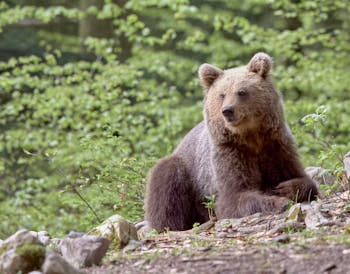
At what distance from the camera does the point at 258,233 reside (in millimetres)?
4312

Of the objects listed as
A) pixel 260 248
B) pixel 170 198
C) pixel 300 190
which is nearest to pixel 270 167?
pixel 300 190

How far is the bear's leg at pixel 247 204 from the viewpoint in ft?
16.4

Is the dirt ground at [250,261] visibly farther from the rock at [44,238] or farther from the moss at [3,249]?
the rock at [44,238]

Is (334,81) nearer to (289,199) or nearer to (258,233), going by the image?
(289,199)

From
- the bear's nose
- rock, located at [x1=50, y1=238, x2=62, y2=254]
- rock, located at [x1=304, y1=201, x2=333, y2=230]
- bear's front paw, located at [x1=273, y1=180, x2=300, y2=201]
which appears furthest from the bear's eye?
rock, located at [x1=50, y1=238, x2=62, y2=254]

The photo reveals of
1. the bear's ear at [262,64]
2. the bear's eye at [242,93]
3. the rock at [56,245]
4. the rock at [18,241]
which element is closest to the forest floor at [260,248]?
the rock at [18,241]

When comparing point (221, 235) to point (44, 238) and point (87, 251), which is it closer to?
point (87, 251)

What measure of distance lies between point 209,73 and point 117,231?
2.38 metres

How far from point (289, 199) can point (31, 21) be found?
12.3m

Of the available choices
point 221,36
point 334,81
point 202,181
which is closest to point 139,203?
point 202,181

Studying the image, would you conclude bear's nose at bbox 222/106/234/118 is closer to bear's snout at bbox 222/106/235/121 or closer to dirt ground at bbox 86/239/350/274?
bear's snout at bbox 222/106/235/121

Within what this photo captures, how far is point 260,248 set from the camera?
341 cm

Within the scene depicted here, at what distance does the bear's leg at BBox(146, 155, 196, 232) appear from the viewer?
6227mm

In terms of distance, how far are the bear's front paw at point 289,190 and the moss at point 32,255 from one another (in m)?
2.71
